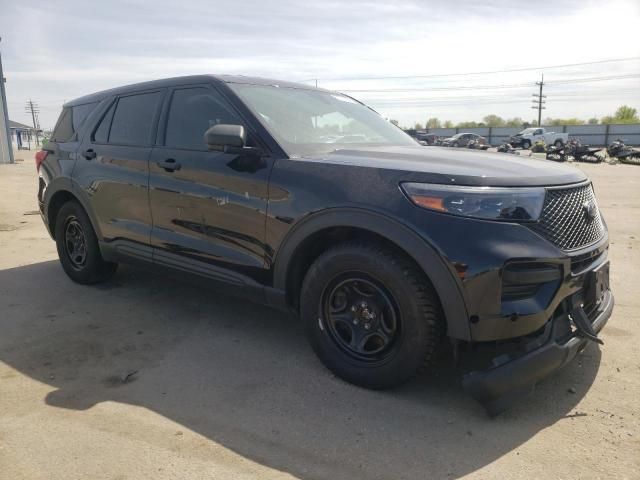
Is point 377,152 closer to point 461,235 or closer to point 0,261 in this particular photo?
point 461,235

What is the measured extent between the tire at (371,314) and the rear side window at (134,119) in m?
2.06

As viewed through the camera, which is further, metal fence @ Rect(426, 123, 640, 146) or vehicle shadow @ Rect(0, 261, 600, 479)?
metal fence @ Rect(426, 123, 640, 146)

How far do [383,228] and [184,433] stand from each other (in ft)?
4.75

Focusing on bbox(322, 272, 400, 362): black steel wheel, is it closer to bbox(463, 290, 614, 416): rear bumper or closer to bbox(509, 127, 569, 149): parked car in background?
bbox(463, 290, 614, 416): rear bumper

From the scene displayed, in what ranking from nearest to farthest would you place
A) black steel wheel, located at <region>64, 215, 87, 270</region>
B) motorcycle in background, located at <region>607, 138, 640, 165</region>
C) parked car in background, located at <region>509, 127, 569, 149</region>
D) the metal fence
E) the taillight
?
1. black steel wheel, located at <region>64, 215, 87, 270</region>
2. the taillight
3. motorcycle in background, located at <region>607, 138, 640, 165</region>
4. parked car in background, located at <region>509, 127, 569, 149</region>
5. the metal fence

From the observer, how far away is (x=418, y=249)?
8.41 ft

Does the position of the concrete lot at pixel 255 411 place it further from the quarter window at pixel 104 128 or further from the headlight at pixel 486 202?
the quarter window at pixel 104 128

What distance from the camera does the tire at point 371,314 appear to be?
265cm

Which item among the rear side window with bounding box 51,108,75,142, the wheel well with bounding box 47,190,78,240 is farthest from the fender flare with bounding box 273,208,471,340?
the rear side window with bounding box 51,108,75,142

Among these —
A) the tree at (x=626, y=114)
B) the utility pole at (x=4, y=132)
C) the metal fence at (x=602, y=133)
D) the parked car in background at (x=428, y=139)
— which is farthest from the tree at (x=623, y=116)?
the utility pole at (x=4, y=132)

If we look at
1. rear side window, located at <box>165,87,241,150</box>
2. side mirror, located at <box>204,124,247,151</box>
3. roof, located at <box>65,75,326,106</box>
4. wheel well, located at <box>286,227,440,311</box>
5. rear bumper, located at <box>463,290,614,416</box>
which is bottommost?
rear bumper, located at <box>463,290,614,416</box>

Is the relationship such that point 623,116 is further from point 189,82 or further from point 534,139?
point 189,82

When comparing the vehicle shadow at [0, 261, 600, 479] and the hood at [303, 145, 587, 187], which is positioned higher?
the hood at [303, 145, 587, 187]

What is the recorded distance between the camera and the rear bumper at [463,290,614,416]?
8.13 ft
